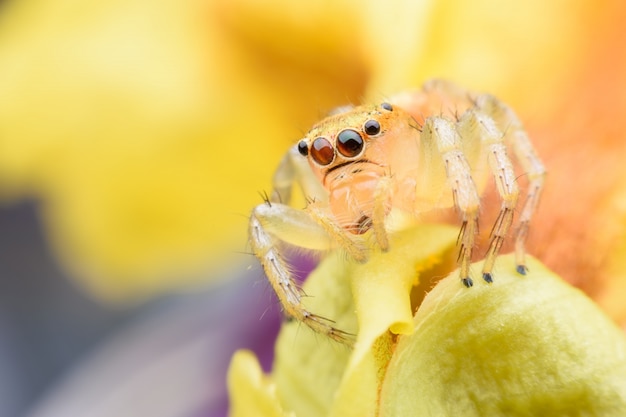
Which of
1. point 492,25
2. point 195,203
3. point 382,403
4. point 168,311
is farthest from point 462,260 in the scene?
point 168,311

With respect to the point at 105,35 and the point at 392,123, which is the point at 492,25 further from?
the point at 105,35

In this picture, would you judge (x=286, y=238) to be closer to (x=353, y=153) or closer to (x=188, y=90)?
(x=353, y=153)

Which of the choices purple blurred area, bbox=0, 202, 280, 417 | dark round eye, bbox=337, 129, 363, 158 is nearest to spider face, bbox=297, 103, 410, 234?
dark round eye, bbox=337, 129, 363, 158

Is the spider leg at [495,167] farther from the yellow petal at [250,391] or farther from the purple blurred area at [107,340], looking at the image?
the purple blurred area at [107,340]

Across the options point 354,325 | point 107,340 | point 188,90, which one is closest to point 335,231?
point 354,325

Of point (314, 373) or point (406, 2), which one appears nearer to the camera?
point (314, 373)

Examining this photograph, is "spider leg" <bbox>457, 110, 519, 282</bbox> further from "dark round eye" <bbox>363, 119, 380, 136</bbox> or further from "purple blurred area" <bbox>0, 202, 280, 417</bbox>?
"purple blurred area" <bbox>0, 202, 280, 417</bbox>
